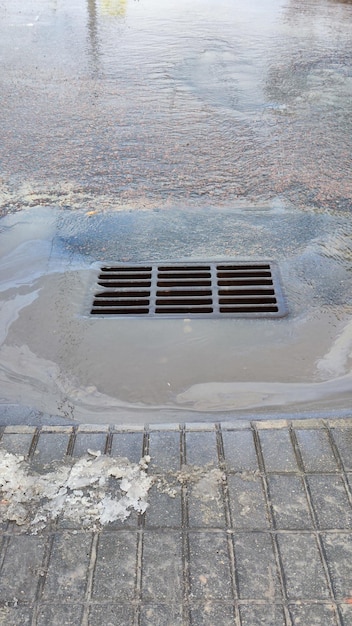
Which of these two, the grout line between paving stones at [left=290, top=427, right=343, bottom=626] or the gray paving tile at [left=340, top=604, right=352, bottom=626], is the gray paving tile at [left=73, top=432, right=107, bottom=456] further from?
the gray paving tile at [left=340, top=604, right=352, bottom=626]

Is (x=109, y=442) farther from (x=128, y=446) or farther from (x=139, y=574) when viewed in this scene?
(x=139, y=574)

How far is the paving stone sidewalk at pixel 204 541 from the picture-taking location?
6.12 ft

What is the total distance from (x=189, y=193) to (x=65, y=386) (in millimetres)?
2081

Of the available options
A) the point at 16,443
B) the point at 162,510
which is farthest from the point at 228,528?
the point at 16,443

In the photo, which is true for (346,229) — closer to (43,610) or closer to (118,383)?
(118,383)

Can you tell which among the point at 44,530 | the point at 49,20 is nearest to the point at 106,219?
the point at 44,530

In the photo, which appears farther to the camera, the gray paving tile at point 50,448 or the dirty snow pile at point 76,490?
the gray paving tile at point 50,448

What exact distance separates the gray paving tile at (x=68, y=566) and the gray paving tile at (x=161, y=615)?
0.74ft

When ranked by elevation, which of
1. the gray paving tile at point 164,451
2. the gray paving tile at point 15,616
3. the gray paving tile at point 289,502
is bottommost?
the gray paving tile at point 15,616

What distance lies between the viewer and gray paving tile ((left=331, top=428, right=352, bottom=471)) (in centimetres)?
235

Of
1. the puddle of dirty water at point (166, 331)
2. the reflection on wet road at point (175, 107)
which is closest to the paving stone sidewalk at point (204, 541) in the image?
the puddle of dirty water at point (166, 331)

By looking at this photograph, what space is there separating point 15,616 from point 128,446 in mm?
777

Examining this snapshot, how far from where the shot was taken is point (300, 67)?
683 centimetres

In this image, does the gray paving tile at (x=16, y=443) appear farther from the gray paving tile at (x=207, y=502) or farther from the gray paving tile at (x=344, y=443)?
the gray paving tile at (x=344, y=443)
